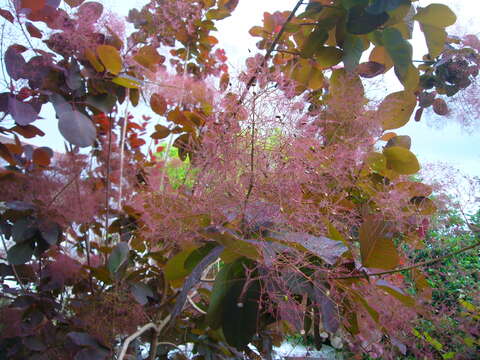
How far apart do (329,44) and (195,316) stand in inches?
29.1

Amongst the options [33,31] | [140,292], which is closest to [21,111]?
[33,31]

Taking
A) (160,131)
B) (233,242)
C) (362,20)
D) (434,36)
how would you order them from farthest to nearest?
(160,131) < (434,36) < (362,20) < (233,242)

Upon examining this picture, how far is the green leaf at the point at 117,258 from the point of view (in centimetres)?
74

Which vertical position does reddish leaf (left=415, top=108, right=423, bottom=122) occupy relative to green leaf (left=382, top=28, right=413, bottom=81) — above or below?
below

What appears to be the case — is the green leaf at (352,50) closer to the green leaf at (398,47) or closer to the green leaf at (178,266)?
the green leaf at (398,47)

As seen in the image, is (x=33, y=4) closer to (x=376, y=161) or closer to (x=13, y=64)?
(x=13, y=64)

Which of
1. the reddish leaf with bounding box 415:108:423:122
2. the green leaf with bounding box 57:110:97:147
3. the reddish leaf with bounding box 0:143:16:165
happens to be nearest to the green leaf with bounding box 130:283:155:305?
the green leaf with bounding box 57:110:97:147

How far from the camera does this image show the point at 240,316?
0.62 meters

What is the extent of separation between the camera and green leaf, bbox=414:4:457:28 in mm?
787

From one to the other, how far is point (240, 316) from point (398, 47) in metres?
0.57

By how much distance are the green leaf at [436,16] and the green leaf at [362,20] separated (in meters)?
0.14

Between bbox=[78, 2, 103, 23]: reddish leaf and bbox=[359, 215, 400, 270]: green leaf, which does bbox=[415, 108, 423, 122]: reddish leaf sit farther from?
bbox=[78, 2, 103, 23]: reddish leaf

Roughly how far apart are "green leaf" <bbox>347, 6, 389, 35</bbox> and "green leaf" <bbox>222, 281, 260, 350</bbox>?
483 millimetres

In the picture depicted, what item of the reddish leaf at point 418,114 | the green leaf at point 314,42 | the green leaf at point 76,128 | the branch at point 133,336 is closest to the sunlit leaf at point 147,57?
the green leaf at point 76,128
